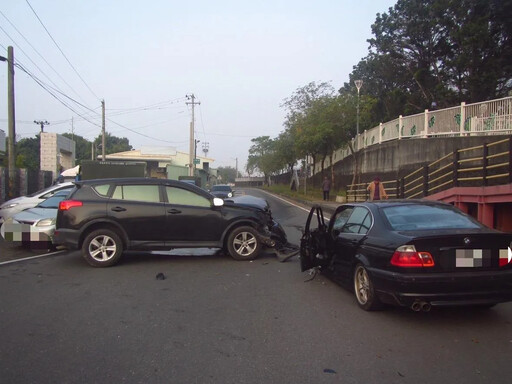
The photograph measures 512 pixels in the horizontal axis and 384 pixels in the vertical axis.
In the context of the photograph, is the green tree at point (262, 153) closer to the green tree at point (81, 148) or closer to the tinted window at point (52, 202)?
the green tree at point (81, 148)

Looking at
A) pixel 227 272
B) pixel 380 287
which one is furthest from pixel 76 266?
pixel 380 287

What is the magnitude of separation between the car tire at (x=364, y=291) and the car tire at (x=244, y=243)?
3.41 metres

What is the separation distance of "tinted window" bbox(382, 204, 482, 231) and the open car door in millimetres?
1526

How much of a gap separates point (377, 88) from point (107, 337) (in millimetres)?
39052

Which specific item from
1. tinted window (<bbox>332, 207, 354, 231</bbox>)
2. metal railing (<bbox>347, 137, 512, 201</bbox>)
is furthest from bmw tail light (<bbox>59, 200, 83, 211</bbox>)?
metal railing (<bbox>347, 137, 512, 201</bbox>)

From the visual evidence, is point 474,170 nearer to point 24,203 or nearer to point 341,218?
point 341,218

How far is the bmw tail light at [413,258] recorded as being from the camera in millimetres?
4887

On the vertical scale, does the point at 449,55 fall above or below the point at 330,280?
above

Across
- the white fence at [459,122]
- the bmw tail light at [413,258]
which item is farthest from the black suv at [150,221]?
the white fence at [459,122]

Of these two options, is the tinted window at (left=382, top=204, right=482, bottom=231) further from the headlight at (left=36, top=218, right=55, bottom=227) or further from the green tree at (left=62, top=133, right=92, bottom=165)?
the green tree at (left=62, top=133, right=92, bottom=165)

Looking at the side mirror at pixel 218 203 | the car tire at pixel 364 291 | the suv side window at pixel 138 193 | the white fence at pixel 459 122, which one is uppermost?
the white fence at pixel 459 122

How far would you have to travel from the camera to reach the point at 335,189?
1540 inches

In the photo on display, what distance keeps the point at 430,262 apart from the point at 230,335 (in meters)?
2.26

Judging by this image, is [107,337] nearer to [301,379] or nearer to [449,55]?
[301,379]
